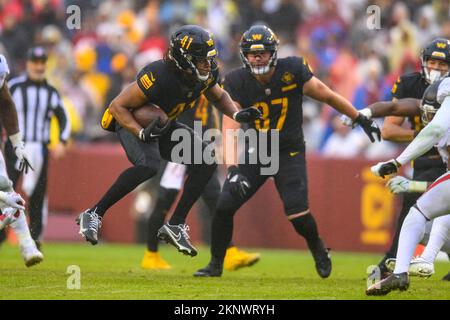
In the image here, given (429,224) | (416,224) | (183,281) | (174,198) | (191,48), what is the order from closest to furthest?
(416,224), (191,48), (429,224), (183,281), (174,198)

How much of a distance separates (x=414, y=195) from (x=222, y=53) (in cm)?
818

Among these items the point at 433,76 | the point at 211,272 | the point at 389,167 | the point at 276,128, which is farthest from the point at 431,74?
the point at 211,272

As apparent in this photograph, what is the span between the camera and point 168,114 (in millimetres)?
8812

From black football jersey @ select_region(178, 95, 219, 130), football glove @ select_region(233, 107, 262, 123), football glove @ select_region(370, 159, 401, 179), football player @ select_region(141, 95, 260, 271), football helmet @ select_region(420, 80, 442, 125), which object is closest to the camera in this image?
football glove @ select_region(370, 159, 401, 179)

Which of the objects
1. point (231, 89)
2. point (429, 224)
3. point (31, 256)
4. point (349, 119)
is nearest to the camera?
point (429, 224)

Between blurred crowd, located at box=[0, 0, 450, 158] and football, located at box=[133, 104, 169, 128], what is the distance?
587 cm

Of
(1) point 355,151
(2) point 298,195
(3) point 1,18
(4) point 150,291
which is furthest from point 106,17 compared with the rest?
(4) point 150,291

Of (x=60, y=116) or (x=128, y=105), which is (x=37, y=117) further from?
(x=128, y=105)

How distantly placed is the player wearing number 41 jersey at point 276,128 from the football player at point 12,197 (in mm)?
1450

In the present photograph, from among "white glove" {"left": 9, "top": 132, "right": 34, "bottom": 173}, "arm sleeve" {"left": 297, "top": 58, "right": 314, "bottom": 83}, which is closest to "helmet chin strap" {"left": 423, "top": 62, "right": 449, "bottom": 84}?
"arm sleeve" {"left": 297, "top": 58, "right": 314, "bottom": 83}

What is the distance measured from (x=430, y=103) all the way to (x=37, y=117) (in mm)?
5390

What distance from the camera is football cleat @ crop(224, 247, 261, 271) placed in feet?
33.1

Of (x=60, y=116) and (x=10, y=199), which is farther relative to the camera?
(x=60, y=116)

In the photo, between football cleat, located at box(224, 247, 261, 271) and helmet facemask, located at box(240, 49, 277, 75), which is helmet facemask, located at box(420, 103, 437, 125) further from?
football cleat, located at box(224, 247, 261, 271)
